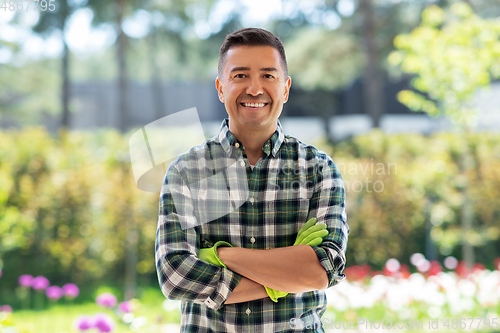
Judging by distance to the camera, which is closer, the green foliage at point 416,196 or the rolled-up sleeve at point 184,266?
the rolled-up sleeve at point 184,266

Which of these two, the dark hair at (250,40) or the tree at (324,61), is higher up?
the tree at (324,61)

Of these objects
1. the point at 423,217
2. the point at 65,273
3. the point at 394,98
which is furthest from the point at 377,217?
the point at 65,273

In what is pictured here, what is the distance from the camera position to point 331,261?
1293 millimetres

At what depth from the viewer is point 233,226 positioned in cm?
137

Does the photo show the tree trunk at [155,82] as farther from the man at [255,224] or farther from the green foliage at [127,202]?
the man at [255,224]

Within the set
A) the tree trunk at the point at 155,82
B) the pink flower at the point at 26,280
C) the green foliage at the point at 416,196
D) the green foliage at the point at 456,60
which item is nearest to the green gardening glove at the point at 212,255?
the pink flower at the point at 26,280

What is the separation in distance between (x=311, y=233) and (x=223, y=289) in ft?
1.04

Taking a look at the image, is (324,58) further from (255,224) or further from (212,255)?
(212,255)

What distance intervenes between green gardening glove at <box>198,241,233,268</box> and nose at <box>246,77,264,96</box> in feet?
1.55

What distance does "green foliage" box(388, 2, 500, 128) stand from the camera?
13.3 ft

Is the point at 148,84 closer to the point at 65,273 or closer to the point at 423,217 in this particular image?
the point at 65,273

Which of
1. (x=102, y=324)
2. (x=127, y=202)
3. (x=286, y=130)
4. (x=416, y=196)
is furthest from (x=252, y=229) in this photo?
(x=286, y=130)

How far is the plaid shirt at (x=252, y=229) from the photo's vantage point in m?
1.27

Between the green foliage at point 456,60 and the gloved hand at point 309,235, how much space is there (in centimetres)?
335
